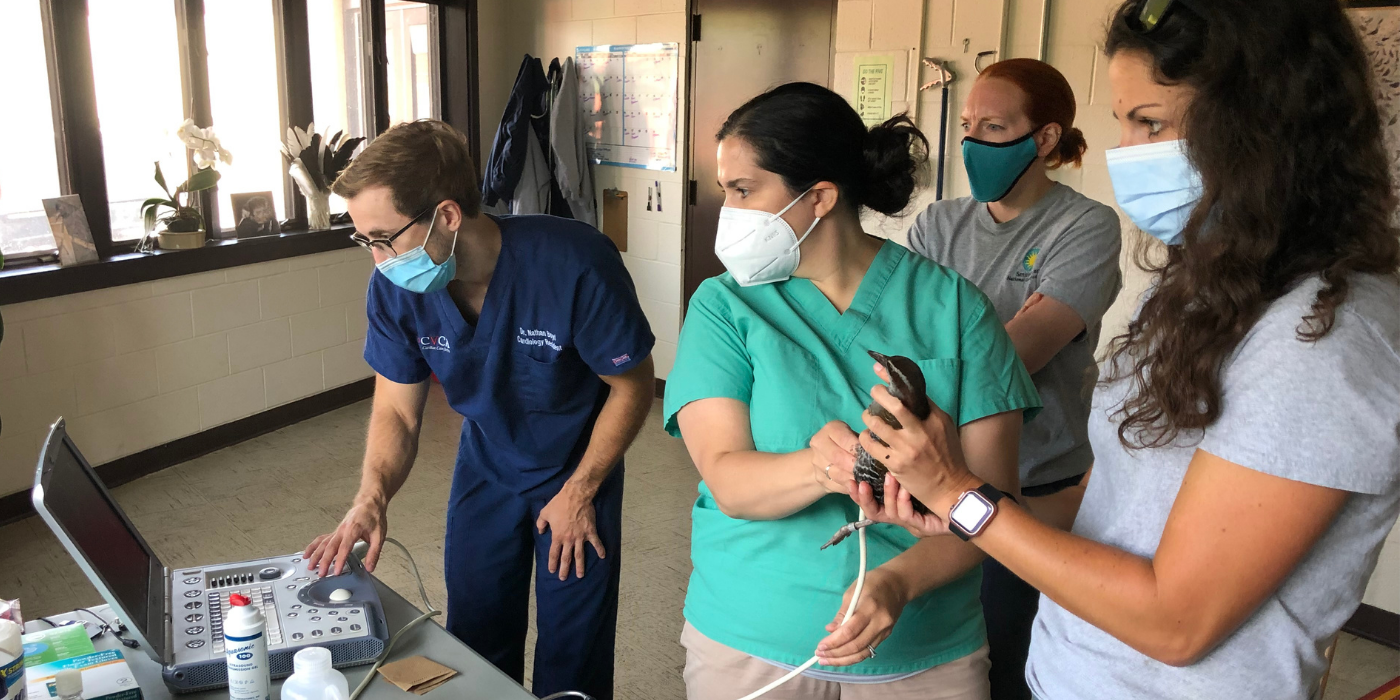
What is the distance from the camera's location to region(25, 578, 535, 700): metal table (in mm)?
1212

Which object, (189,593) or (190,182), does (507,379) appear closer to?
(189,593)

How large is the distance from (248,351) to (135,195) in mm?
772

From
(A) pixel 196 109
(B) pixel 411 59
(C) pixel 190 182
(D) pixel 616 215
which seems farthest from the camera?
(B) pixel 411 59

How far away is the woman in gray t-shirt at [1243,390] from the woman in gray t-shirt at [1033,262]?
714 mm

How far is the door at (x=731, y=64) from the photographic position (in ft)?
13.1

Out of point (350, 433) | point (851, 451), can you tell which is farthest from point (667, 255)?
point (851, 451)

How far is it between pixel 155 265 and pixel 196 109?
738 mm

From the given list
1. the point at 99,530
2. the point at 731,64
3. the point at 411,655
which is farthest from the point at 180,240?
the point at 411,655

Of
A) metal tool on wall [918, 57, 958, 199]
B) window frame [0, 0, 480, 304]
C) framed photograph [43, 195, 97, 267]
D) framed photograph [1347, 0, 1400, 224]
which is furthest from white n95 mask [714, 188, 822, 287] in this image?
framed photograph [43, 195, 97, 267]

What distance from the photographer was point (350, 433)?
436cm

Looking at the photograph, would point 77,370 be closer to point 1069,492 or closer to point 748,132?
point 748,132

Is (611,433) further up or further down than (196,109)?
further down

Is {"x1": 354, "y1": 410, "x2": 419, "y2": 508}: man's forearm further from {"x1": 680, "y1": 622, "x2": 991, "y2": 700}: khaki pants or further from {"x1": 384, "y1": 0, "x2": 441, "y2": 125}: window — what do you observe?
{"x1": 384, "y1": 0, "x2": 441, "y2": 125}: window

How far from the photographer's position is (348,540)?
1.47m
